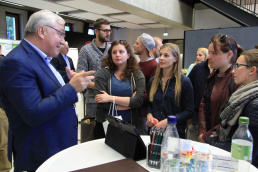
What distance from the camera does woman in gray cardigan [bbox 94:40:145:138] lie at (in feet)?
6.20

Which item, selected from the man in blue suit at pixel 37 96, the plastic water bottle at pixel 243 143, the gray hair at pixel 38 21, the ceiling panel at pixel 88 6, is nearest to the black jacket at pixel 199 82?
the plastic water bottle at pixel 243 143

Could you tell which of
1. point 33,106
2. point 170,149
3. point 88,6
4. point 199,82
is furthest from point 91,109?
point 88,6

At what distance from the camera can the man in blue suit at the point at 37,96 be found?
1.14 metres

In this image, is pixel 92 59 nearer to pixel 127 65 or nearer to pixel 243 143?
pixel 127 65

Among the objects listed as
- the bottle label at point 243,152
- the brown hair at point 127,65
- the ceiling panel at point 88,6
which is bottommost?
the bottle label at point 243,152

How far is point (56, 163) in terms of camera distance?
1.13m

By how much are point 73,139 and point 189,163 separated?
0.80 metres

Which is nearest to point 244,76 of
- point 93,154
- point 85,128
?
point 93,154

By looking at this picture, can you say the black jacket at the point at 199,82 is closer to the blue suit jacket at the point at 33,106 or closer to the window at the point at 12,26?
the blue suit jacket at the point at 33,106

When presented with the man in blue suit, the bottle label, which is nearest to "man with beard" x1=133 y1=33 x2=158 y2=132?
the man in blue suit

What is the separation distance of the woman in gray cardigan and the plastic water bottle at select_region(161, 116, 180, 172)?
2.77 feet

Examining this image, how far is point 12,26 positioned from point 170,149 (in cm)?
858

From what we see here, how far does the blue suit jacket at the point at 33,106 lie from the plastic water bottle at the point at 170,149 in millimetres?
Answer: 607

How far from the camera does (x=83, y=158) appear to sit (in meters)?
1.19
